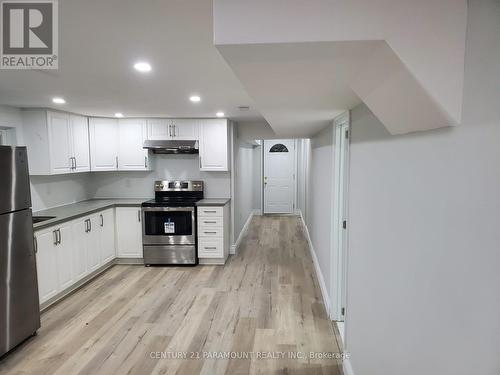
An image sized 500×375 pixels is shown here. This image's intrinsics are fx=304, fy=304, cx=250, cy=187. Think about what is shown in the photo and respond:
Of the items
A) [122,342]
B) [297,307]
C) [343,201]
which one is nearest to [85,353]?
[122,342]

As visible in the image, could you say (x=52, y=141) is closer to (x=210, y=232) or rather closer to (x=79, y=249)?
Result: (x=79, y=249)

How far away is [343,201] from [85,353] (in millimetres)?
2666

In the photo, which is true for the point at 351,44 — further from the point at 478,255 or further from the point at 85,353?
the point at 85,353

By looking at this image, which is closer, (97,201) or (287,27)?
(287,27)

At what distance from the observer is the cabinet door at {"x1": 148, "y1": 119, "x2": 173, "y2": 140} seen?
478 centimetres

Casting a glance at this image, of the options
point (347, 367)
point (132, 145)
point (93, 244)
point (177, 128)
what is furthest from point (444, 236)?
point (132, 145)

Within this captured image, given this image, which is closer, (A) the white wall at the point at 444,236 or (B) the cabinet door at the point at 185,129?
(A) the white wall at the point at 444,236

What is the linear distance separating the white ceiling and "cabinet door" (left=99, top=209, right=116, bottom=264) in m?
1.57

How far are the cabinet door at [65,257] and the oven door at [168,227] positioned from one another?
1.11m

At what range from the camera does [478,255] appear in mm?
785

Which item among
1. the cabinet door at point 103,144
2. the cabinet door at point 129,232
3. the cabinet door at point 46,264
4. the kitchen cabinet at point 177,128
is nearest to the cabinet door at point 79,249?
the cabinet door at point 46,264

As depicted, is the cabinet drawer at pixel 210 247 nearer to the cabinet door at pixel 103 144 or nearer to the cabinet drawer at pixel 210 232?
the cabinet drawer at pixel 210 232

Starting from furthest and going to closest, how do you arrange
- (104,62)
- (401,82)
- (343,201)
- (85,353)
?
1. (343,201)
2. (85,353)
3. (104,62)
4. (401,82)

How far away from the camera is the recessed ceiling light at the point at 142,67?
Result: 1.97 metres
